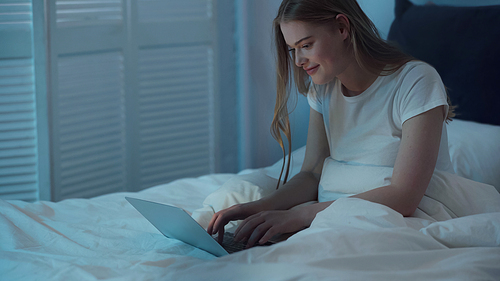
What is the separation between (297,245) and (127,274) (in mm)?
305

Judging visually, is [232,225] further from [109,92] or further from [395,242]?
[109,92]

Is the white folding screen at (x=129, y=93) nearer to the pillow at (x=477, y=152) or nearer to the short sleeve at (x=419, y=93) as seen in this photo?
the pillow at (x=477, y=152)

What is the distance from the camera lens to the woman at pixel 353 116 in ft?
3.24

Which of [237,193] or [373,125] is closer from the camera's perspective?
[373,125]

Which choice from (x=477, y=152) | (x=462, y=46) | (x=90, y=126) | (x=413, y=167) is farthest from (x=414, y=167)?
(x=90, y=126)

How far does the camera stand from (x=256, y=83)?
2.41 metres

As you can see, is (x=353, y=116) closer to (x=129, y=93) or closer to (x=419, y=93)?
(x=419, y=93)

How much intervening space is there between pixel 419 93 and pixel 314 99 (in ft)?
1.11

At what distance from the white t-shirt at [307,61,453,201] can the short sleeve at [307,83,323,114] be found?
31mm

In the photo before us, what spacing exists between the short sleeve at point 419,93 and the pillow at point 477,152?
19.1 inches

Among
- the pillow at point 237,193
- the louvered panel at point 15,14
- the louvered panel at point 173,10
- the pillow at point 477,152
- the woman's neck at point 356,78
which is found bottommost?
the pillow at point 237,193

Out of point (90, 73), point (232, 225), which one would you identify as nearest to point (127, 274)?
point (232, 225)

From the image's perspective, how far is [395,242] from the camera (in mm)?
763

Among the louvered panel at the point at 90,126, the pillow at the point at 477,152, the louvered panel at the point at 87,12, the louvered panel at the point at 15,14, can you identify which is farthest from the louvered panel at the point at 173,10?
the pillow at the point at 477,152
